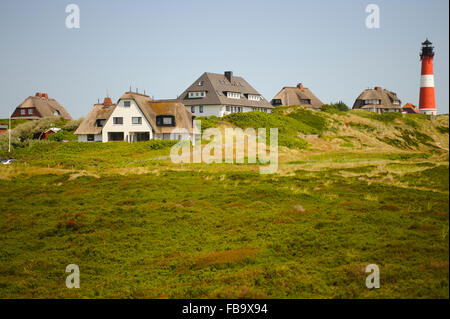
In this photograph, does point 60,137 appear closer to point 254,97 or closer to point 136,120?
point 136,120

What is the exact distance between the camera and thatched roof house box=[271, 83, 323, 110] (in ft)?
379

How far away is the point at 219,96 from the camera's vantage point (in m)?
88.5

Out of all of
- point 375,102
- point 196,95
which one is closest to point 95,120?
point 196,95

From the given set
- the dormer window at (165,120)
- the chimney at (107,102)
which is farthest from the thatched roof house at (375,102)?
the chimney at (107,102)

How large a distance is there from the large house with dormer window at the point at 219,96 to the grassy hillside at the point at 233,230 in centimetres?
4457

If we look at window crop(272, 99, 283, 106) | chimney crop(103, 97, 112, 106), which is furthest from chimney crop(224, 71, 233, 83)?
chimney crop(103, 97, 112, 106)

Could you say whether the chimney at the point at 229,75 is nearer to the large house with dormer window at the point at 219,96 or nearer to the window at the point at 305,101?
the large house with dormer window at the point at 219,96

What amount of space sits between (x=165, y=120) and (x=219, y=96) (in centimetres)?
1968

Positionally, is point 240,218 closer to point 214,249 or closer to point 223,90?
point 214,249

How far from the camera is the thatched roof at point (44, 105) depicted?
4218 inches

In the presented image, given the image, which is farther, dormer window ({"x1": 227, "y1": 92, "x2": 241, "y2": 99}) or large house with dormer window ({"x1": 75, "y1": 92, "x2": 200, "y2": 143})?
dormer window ({"x1": 227, "y1": 92, "x2": 241, "y2": 99})

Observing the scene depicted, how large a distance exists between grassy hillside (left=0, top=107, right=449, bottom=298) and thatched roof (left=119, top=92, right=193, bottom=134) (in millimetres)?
27277

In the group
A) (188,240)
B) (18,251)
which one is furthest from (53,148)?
(188,240)

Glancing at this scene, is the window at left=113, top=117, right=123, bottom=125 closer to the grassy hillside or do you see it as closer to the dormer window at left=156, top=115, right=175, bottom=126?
the dormer window at left=156, top=115, right=175, bottom=126
